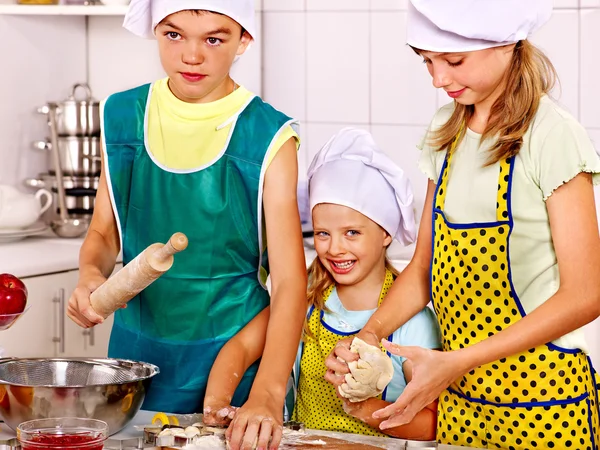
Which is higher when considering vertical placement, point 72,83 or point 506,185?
point 72,83

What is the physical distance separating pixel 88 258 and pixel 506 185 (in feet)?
2.17

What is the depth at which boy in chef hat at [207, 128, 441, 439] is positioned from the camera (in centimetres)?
163

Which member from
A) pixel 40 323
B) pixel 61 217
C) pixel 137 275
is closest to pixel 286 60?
pixel 61 217

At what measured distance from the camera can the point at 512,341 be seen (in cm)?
120

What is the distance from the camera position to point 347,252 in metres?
1.69

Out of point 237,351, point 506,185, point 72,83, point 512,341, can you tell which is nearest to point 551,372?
point 512,341

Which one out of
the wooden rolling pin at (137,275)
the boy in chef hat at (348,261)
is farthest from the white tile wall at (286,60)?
the wooden rolling pin at (137,275)

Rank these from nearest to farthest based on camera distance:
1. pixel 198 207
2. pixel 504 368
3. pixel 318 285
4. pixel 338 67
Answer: pixel 504 368 < pixel 198 207 < pixel 318 285 < pixel 338 67

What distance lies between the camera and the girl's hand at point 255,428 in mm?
1111

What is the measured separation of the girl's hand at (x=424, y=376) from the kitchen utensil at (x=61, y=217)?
1575 mm

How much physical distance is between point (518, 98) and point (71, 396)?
715 millimetres

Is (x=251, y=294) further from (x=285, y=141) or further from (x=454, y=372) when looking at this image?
(x=454, y=372)

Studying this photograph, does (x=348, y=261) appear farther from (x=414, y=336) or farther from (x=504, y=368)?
(x=504, y=368)

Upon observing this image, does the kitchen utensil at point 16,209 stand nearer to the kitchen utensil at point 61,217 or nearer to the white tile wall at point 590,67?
the kitchen utensil at point 61,217
